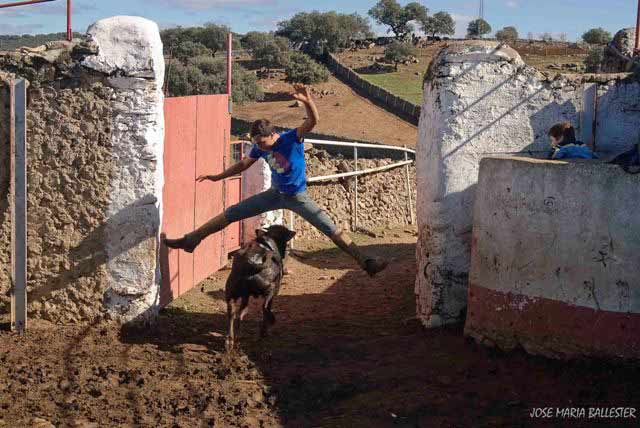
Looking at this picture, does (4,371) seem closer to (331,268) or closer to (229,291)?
(229,291)

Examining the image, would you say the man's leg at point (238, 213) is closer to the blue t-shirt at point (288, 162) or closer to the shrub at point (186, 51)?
the blue t-shirt at point (288, 162)

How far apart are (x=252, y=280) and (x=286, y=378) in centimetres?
98

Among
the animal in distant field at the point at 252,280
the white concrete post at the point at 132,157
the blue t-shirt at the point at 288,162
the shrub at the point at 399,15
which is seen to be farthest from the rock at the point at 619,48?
the shrub at the point at 399,15

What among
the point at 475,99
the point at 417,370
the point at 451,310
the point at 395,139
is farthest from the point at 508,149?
the point at 395,139

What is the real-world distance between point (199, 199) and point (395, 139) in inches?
920

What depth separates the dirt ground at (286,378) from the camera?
5.51 meters

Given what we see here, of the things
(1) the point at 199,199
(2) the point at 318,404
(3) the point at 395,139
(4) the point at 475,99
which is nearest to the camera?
(2) the point at 318,404

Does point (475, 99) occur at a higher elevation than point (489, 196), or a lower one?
higher

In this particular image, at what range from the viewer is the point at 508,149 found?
7.57 m

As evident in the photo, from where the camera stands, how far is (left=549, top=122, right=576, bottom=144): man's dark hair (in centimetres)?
728

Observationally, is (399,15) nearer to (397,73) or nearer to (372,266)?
(397,73)

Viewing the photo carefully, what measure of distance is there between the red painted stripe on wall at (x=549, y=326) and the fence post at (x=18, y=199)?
3694 mm

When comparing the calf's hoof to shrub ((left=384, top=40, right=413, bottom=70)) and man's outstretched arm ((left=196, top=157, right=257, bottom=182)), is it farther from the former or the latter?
shrub ((left=384, top=40, right=413, bottom=70))

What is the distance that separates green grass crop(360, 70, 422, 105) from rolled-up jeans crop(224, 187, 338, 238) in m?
30.3
